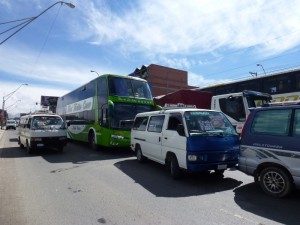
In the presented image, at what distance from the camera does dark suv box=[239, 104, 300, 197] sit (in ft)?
19.5

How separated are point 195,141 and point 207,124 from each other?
79cm

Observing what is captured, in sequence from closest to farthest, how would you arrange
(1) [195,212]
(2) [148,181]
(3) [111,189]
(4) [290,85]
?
(1) [195,212]
(3) [111,189]
(2) [148,181]
(4) [290,85]

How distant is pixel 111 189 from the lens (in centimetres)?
743

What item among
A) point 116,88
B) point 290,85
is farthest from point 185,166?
point 290,85

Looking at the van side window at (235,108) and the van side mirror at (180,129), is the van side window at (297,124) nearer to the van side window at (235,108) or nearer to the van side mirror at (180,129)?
the van side mirror at (180,129)

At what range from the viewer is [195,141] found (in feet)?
24.9

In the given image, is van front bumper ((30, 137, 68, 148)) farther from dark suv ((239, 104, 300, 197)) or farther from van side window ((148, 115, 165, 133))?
dark suv ((239, 104, 300, 197))

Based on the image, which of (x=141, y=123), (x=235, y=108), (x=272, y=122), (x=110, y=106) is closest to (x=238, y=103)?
(x=235, y=108)

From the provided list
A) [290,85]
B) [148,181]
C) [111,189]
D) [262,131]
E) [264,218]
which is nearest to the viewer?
[264,218]

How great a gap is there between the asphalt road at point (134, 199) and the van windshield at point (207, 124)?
4.31ft

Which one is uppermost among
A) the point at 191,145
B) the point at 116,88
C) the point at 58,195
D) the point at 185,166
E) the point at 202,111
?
the point at 116,88

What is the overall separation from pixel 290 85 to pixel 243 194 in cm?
939

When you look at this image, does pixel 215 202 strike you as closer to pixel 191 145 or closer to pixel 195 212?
pixel 195 212

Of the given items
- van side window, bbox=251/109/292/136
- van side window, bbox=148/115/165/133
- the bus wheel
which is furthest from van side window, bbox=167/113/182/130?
the bus wheel
